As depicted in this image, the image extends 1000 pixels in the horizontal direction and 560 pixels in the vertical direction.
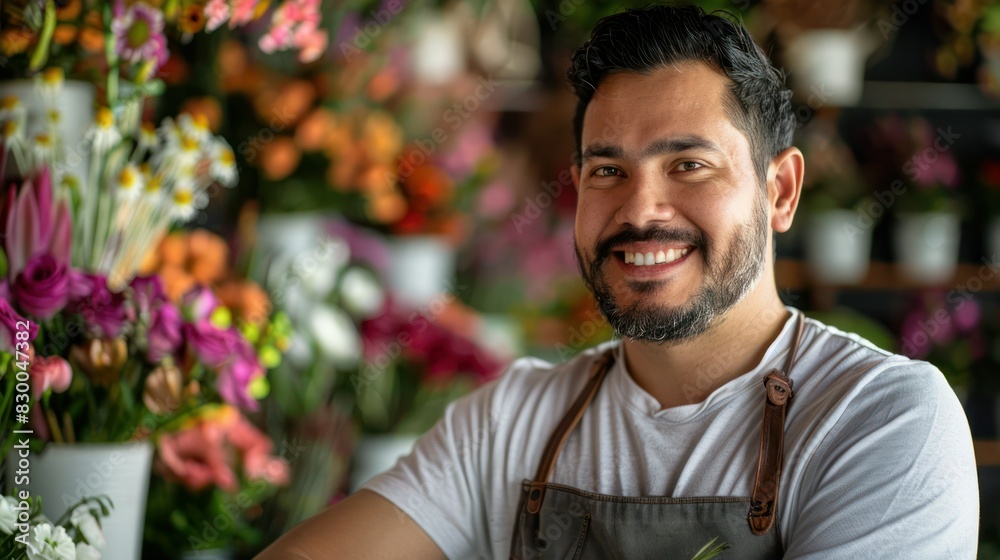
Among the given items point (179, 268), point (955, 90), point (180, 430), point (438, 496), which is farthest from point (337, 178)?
point (955, 90)

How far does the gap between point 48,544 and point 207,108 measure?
1085 millimetres

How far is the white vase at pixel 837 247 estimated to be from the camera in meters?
2.82

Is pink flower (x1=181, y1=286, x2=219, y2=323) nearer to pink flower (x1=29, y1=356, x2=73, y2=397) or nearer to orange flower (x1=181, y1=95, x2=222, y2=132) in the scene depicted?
pink flower (x1=29, y1=356, x2=73, y2=397)

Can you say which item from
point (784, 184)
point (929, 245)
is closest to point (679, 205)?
point (784, 184)

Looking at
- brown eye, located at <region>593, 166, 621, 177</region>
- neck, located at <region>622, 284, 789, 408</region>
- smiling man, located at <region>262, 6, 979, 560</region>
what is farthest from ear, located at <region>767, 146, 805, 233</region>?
brown eye, located at <region>593, 166, 621, 177</region>

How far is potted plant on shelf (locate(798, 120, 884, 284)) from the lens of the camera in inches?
111

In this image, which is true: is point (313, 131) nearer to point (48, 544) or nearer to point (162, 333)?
point (162, 333)

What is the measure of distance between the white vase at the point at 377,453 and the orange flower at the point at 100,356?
0.77 metres

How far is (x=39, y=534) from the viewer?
3.72ft

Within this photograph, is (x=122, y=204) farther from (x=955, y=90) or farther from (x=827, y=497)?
(x=955, y=90)

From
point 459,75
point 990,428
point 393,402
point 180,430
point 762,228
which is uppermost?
point 459,75

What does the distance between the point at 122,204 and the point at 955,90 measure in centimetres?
247

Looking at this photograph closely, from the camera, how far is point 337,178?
208cm

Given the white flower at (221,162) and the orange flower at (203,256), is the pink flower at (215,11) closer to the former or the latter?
the white flower at (221,162)
